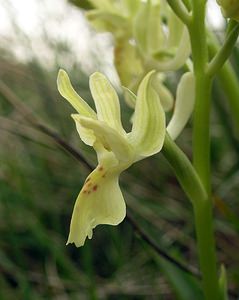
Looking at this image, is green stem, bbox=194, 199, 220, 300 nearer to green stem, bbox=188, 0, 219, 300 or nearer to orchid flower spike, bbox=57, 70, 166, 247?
green stem, bbox=188, 0, 219, 300

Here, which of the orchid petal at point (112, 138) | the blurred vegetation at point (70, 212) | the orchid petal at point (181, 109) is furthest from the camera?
the blurred vegetation at point (70, 212)

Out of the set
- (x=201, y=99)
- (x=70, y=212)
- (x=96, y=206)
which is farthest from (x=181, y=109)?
(x=70, y=212)

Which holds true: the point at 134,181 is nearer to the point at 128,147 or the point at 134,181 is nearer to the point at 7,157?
the point at 7,157

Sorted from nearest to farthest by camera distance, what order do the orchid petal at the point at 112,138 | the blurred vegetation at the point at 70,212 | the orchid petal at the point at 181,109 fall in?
the orchid petal at the point at 112,138, the orchid petal at the point at 181,109, the blurred vegetation at the point at 70,212

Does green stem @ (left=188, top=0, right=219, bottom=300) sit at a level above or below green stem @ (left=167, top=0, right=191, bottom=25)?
below

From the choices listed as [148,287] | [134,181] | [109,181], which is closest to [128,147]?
[109,181]

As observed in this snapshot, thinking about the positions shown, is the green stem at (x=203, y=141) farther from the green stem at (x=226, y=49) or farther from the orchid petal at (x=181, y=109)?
the orchid petal at (x=181, y=109)

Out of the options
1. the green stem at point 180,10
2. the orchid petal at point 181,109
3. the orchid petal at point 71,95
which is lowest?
the orchid petal at point 181,109

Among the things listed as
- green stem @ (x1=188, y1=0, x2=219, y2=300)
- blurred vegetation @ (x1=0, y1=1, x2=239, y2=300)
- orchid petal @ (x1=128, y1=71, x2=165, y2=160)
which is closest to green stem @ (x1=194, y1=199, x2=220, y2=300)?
green stem @ (x1=188, y1=0, x2=219, y2=300)

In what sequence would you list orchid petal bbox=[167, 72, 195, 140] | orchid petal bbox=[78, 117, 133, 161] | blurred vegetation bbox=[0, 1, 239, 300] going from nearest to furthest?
orchid petal bbox=[78, 117, 133, 161]
orchid petal bbox=[167, 72, 195, 140]
blurred vegetation bbox=[0, 1, 239, 300]

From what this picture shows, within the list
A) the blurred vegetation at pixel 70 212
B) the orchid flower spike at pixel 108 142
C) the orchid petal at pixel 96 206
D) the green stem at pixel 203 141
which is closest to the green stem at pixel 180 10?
the green stem at pixel 203 141
